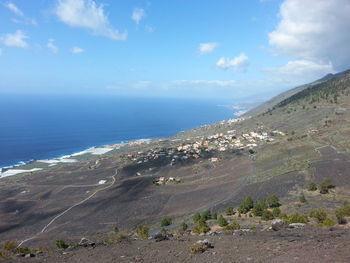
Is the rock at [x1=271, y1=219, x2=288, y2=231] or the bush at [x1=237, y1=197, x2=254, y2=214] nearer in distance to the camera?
the rock at [x1=271, y1=219, x2=288, y2=231]

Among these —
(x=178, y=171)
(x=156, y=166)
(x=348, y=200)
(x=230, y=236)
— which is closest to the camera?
(x=230, y=236)

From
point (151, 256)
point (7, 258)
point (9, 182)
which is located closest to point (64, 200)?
point (9, 182)

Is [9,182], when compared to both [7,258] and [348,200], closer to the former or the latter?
[7,258]

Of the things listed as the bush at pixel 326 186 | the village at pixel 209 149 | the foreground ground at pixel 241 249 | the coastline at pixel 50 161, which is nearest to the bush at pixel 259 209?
the bush at pixel 326 186

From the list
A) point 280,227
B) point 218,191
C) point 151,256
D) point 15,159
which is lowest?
point 218,191

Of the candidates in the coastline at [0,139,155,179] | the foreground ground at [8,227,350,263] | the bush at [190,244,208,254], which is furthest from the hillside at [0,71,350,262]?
the coastline at [0,139,155,179]

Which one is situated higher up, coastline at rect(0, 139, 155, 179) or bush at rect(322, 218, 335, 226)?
coastline at rect(0, 139, 155, 179)

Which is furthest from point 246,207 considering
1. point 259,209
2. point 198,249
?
point 198,249

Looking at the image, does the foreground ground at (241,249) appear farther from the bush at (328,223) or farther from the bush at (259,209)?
Answer: the bush at (259,209)

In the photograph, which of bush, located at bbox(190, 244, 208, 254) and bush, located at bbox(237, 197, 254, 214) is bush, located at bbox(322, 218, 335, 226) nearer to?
bush, located at bbox(190, 244, 208, 254)
